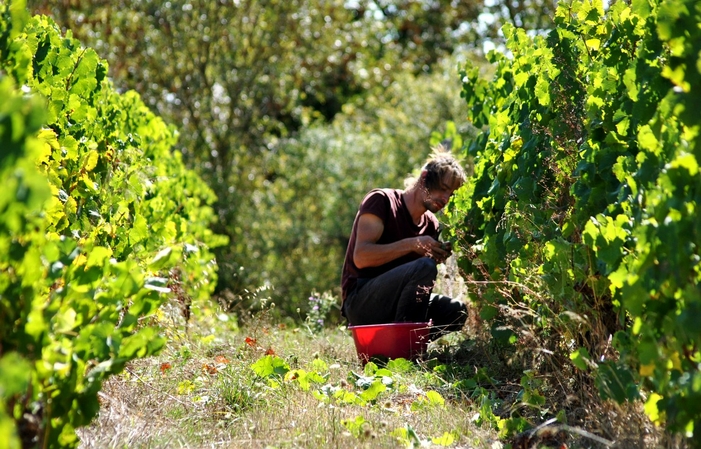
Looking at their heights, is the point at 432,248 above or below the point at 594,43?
below

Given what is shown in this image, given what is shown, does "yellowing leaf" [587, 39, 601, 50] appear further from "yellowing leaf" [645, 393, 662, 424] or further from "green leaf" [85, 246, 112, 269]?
"green leaf" [85, 246, 112, 269]

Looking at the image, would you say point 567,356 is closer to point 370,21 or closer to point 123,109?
point 123,109

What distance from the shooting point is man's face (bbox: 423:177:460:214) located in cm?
495

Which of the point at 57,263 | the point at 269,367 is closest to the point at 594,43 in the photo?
the point at 269,367

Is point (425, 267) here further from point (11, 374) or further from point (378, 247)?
point (11, 374)

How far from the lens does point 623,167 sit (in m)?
2.85

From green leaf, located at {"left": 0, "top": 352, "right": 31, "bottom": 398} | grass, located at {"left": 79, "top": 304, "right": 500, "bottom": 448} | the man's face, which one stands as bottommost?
grass, located at {"left": 79, "top": 304, "right": 500, "bottom": 448}

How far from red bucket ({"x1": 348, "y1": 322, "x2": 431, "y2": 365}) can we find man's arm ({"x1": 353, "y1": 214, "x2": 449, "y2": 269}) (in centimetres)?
46

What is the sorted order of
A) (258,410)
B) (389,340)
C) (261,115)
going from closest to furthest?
(258,410), (389,340), (261,115)

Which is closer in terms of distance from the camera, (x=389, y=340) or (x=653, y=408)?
(x=653, y=408)

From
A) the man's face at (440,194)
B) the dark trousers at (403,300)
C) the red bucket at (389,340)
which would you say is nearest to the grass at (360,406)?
the red bucket at (389,340)

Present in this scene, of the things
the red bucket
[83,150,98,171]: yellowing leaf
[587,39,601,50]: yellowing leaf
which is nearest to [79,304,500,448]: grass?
the red bucket

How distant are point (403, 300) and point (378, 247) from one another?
13.3 inches

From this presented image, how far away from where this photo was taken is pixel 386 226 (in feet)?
16.5
